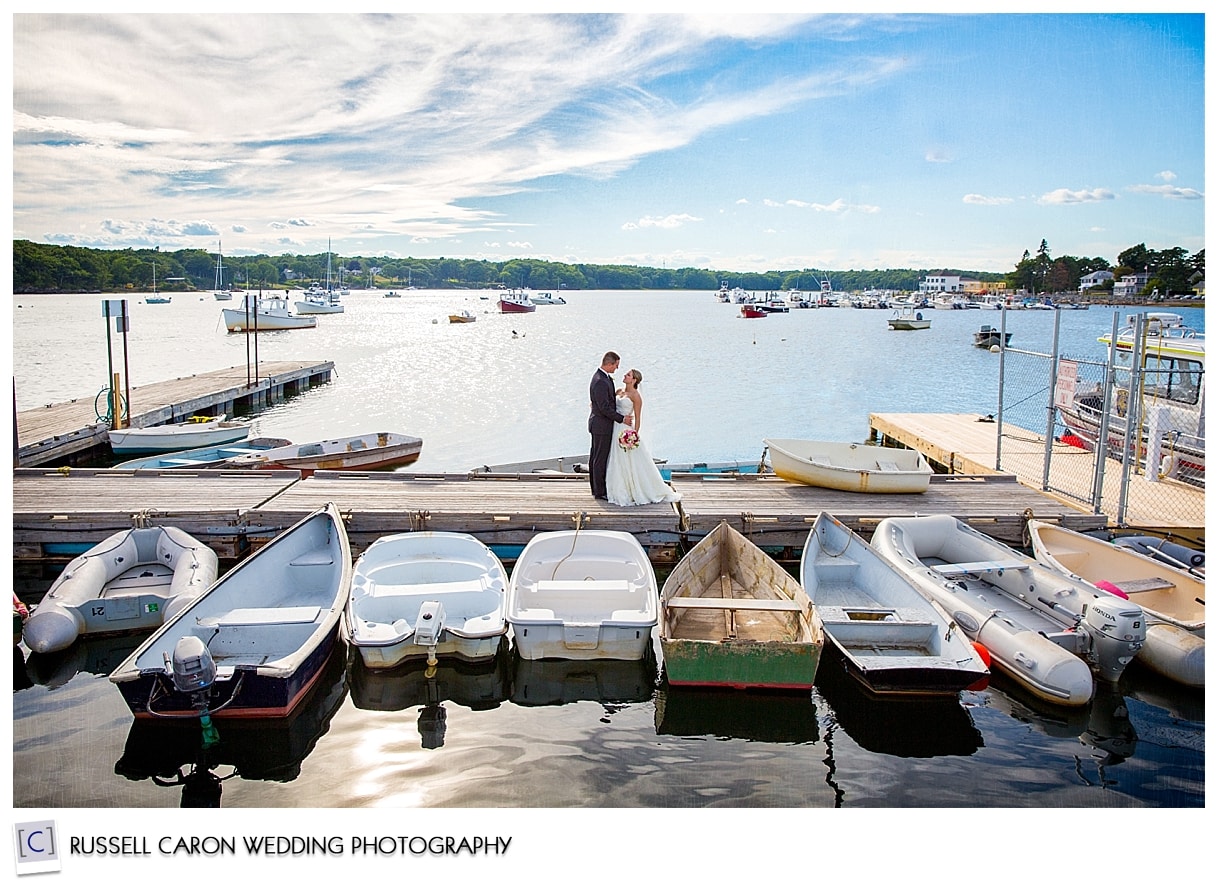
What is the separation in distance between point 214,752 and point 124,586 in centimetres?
272

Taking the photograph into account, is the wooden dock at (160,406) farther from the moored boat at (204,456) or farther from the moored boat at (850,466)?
the moored boat at (850,466)

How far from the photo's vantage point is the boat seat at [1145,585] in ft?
20.4

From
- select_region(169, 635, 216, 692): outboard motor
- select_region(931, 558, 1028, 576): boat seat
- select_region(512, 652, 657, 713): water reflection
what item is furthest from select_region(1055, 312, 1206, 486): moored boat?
select_region(169, 635, 216, 692): outboard motor

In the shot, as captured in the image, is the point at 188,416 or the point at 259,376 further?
the point at 259,376

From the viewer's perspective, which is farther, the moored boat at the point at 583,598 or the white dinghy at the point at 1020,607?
the moored boat at the point at 583,598

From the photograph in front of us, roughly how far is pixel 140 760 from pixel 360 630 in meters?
1.47

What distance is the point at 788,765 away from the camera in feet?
15.7

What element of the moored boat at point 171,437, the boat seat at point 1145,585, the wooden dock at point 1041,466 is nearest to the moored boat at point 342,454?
the moored boat at point 171,437

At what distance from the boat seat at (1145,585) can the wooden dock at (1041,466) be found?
1.66 metres

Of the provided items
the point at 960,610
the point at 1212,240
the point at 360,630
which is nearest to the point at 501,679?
the point at 360,630

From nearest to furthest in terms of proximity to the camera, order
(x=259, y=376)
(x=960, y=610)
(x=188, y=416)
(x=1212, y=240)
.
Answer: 1. (x=1212, y=240)
2. (x=960, y=610)
3. (x=188, y=416)
4. (x=259, y=376)

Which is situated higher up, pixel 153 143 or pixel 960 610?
pixel 153 143
